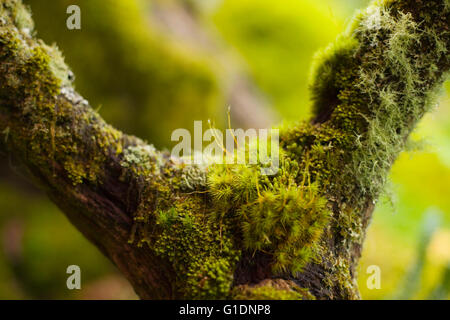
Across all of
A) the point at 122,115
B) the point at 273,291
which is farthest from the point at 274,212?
the point at 122,115

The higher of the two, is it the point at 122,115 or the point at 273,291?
the point at 122,115

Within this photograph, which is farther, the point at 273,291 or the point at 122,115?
the point at 122,115

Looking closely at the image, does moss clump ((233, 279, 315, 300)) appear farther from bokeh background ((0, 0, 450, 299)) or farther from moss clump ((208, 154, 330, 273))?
bokeh background ((0, 0, 450, 299))

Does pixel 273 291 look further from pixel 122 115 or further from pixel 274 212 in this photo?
pixel 122 115

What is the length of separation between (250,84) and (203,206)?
4179mm

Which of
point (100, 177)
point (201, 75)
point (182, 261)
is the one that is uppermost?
point (201, 75)

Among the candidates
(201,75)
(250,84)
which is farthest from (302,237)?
(250,84)

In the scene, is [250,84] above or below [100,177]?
above

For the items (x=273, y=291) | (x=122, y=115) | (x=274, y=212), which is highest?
(x=122, y=115)

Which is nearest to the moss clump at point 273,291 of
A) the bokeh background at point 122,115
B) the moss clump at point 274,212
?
the moss clump at point 274,212

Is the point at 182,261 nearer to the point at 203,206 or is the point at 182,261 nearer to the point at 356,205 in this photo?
the point at 203,206

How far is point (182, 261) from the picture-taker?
51.2 inches

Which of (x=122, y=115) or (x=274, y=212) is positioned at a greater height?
(x=122, y=115)

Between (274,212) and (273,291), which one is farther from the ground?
(274,212)
